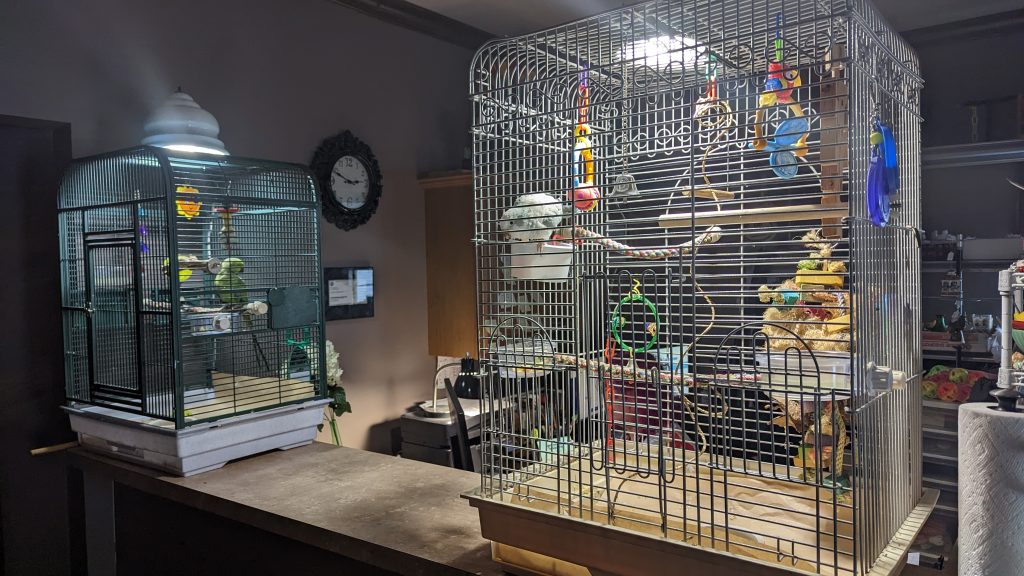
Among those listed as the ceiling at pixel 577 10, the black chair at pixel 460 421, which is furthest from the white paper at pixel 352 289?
the ceiling at pixel 577 10

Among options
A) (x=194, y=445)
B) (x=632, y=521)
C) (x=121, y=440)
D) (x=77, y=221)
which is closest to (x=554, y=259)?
(x=632, y=521)

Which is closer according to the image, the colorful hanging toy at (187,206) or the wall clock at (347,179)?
the colorful hanging toy at (187,206)

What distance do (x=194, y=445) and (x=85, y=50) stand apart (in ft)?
5.16

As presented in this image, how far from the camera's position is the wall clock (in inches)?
136

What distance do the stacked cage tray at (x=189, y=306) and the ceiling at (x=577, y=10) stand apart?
6.06 feet

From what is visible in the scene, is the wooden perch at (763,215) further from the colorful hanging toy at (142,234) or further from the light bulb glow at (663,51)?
the colorful hanging toy at (142,234)

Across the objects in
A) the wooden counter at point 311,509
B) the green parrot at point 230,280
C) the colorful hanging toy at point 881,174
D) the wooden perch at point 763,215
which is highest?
the colorful hanging toy at point 881,174

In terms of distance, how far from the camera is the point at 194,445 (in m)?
2.03

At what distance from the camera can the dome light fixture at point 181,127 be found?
2.36m

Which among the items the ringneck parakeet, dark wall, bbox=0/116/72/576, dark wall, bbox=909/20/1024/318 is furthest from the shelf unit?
dark wall, bbox=0/116/72/576

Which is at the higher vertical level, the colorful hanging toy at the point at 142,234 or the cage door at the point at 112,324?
the colorful hanging toy at the point at 142,234

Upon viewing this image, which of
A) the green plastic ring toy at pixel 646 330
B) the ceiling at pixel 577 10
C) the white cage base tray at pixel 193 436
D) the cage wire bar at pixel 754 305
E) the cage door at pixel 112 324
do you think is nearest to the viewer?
the cage wire bar at pixel 754 305

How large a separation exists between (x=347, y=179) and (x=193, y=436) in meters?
1.83

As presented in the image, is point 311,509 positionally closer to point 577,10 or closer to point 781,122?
point 781,122
